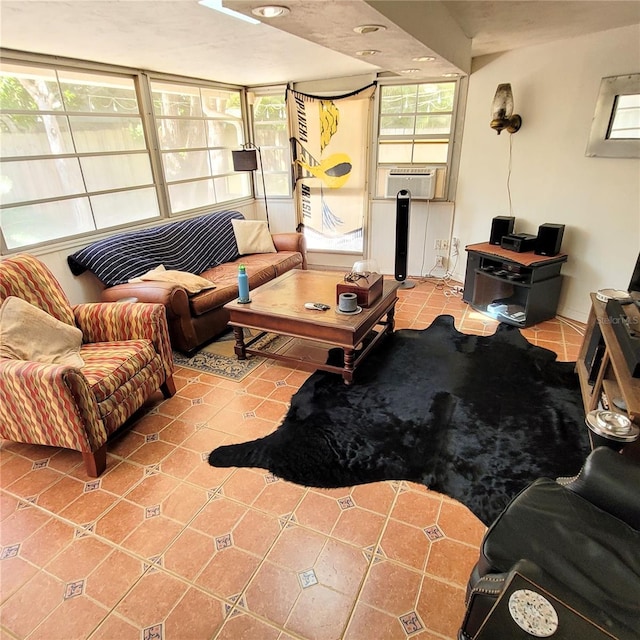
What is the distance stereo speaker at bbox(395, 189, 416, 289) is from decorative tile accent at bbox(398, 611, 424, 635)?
347cm

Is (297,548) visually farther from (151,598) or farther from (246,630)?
(151,598)

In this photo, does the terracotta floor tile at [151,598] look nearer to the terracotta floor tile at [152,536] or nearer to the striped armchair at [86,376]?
the terracotta floor tile at [152,536]

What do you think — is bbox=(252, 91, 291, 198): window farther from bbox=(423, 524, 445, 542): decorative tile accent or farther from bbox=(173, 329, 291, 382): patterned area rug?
bbox=(423, 524, 445, 542): decorative tile accent

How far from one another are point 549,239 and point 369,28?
241 cm

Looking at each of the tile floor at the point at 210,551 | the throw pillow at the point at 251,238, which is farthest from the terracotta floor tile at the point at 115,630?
the throw pillow at the point at 251,238

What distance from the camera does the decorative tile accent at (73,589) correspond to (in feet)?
4.70

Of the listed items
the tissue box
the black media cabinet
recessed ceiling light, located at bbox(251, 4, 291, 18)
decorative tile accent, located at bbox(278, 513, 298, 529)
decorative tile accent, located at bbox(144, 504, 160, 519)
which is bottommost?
decorative tile accent, located at bbox(144, 504, 160, 519)

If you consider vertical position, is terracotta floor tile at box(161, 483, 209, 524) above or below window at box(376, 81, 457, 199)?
below

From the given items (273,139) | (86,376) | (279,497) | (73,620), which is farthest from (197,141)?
(73,620)

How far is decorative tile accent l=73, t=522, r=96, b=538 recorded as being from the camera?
1.66 meters

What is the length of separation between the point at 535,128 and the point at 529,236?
3.11 feet

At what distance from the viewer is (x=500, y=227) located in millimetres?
3670

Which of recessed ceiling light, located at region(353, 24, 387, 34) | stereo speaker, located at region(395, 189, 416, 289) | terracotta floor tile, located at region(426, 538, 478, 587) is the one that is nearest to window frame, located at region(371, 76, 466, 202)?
stereo speaker, located at region(395, 189, 416, 289)

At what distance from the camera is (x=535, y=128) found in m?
3.45
